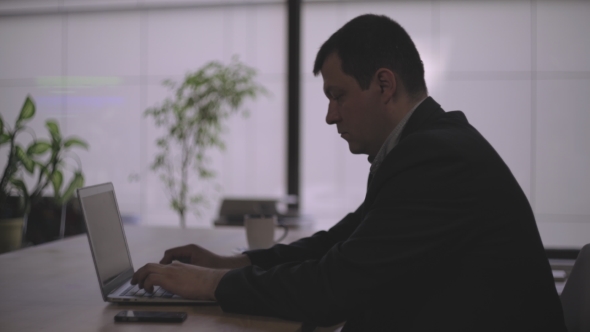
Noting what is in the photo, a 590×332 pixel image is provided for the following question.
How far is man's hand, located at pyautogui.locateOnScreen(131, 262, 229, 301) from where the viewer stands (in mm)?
1299

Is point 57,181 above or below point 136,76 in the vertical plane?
below

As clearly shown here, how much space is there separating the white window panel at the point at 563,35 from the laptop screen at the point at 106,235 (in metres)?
4.83

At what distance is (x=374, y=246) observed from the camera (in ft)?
3.71

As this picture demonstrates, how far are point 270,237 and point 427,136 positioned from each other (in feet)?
3.43

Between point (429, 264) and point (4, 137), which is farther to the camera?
point (4, 137)

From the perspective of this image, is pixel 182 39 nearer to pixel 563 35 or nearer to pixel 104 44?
pixel 104 44

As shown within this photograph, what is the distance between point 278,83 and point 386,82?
4.51 metres

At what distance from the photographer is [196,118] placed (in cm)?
526

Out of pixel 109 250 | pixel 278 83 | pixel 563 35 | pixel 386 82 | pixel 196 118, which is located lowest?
pixel 109 250

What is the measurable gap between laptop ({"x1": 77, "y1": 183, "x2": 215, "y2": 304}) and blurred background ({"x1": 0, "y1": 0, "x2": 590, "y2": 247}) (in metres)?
3.85

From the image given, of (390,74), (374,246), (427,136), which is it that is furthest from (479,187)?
(390,74)

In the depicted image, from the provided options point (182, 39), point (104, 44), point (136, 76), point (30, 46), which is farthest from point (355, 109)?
point (30, 46)

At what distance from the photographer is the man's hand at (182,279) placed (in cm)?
130

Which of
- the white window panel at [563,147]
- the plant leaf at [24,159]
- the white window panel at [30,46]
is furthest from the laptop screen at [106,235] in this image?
the white window panel at [30,46]
